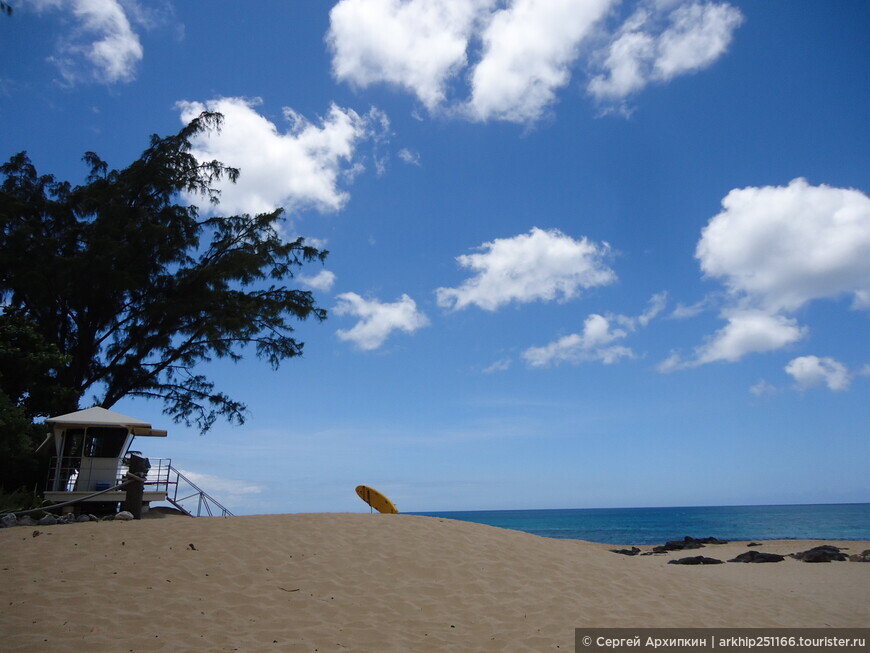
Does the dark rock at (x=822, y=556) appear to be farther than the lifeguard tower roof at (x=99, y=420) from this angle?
Yes

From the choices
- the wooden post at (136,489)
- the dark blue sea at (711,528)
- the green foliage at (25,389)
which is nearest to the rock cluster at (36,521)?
the wooden post at (136,489)

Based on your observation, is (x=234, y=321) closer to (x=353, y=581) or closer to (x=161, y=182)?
(x=161, y=182)

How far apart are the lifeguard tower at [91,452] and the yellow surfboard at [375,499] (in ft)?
18.6

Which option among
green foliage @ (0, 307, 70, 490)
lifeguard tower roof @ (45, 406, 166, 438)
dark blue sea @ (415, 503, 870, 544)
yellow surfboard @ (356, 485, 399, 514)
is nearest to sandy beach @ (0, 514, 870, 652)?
yellow surfboard @ (356, 485, 399, 514)

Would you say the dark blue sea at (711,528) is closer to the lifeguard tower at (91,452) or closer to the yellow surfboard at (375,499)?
the yellow surfboard at (375,499)

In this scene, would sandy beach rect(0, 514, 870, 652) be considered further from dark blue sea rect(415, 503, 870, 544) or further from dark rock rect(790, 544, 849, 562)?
dark blue sea rect(415, 503, 870, 544)

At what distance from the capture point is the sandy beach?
6844 mm

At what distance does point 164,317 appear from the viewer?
22.3 m

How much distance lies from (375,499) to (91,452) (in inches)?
329

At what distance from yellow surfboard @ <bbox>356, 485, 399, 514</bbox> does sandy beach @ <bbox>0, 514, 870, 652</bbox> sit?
176 inches

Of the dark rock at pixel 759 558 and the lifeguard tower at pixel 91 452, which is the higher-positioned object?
the lifeguard tower at pixel 91 452

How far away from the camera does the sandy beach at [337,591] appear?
6.84 m

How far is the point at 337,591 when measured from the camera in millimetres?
8492

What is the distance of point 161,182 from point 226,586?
1937 centimetres
